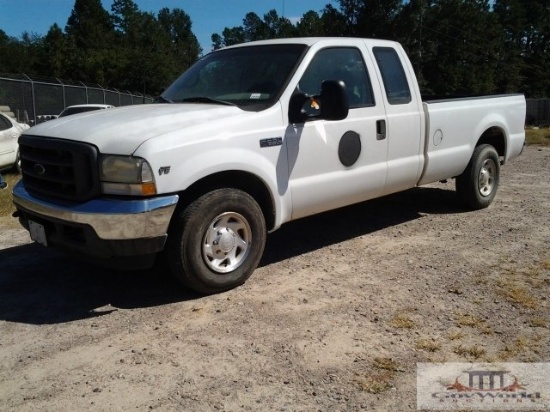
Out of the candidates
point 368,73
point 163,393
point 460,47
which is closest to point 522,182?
point 368,73

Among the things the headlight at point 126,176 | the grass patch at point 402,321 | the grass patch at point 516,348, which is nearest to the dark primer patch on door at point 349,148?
the grass patch at point 402,321

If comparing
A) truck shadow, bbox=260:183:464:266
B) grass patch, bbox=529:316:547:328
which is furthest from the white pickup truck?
grass patch, bbox=529:316:547:328

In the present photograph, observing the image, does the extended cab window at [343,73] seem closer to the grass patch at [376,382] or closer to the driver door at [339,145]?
the driver door at [339,145]

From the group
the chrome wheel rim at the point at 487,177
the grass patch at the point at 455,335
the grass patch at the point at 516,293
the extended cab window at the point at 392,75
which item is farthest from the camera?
the chrome wheel rim at the point at 487,177

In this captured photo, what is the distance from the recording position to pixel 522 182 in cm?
903

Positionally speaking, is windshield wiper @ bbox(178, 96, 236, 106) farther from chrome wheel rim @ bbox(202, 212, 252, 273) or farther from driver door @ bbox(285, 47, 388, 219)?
chrome wheel rim @ bbox(202, 212, 252, 273)

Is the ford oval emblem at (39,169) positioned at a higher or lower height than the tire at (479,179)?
higher

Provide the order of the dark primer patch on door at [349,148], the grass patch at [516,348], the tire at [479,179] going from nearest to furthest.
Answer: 1. the grass patch at [516,348]
2. the dark primer patch on door at [349,148]
3. the tire at [479,179]

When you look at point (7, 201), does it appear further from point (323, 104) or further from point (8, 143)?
point (323, 104)

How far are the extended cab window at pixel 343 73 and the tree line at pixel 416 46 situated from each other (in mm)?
47545

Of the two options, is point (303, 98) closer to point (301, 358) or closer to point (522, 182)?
point (301, 358)

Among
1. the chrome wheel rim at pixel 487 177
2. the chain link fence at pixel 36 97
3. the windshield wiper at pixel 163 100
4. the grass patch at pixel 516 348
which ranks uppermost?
the chain link fence at pixel 36 97

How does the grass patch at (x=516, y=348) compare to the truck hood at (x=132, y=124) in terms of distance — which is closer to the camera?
the grass patch at (x=516, y=348)

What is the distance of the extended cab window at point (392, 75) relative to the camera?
5.47 m
